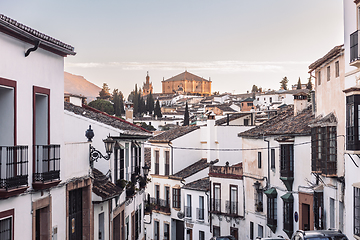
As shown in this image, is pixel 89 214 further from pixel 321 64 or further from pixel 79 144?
pixel 321 64

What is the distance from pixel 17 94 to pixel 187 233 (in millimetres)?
28671

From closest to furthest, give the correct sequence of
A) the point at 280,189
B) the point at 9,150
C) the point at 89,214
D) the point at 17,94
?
the point at 9,150, the point at 17,94, the point at 89,214, the point at 280,189

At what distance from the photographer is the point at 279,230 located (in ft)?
82.6

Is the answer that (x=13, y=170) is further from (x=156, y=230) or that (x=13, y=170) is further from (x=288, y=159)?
(x=156, y=230)

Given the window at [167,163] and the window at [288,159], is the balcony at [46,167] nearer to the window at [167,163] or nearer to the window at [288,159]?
the window at [288,159]

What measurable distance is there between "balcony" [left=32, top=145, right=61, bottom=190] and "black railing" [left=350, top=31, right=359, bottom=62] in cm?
876

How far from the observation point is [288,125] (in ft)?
82.5

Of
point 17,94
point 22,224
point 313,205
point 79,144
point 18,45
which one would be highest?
point 18,45

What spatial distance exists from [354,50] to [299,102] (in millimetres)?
12056

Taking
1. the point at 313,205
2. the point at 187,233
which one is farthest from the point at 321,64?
the point at 187,233

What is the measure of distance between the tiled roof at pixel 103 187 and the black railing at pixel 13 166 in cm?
533

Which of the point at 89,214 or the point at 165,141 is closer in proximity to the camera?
the point at 89,214

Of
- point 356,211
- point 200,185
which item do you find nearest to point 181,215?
point 200,185

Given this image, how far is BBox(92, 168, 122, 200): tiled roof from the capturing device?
15.7 m
